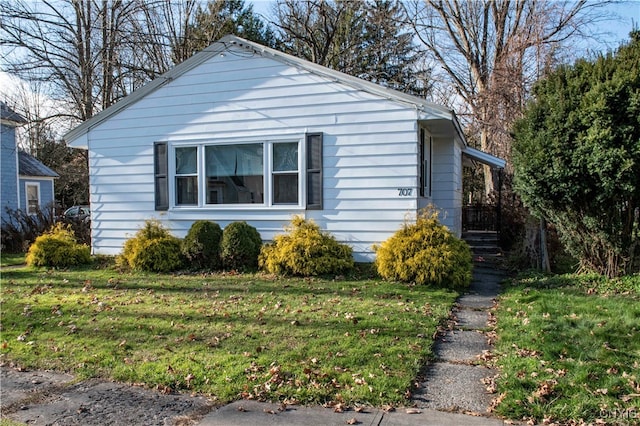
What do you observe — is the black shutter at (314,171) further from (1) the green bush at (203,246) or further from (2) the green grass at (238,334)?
(1) the green bush at (203,246)

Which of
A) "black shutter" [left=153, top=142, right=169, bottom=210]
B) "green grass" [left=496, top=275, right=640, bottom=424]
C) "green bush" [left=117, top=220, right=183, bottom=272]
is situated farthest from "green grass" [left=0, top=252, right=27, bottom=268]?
"green grass" [left=496, top=275, right=640, bottom=424]

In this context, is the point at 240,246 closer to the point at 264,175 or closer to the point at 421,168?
the point at 264,175

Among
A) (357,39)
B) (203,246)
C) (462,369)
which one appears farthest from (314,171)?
(357,39)

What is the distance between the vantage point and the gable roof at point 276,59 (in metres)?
8.70

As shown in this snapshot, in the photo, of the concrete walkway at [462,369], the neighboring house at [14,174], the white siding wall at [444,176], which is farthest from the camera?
the neighboring house at [14,174]

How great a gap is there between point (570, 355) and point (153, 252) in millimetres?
7815

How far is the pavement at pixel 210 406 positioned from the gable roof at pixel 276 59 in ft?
17.3

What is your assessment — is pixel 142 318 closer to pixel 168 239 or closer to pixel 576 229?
pixel 168 239

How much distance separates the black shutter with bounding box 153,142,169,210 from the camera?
34.8 feet

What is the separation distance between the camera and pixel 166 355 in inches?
185

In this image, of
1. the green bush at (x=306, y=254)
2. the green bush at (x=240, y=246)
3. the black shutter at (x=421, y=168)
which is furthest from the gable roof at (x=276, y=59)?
the green bush at (x=240, y=246)

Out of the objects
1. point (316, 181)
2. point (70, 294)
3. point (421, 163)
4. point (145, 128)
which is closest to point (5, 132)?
point (145, 128)

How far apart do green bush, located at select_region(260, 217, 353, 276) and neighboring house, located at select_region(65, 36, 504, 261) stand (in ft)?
1.77

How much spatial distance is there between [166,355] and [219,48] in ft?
24.5
